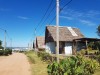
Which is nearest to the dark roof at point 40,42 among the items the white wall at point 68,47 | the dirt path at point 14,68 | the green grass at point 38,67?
the white wall at point 68,47

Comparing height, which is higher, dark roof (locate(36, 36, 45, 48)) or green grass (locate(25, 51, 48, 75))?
dark roof (locate(36, 36, 45, 48))

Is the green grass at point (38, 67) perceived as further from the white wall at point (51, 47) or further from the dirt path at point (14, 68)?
the white wall at point (51, 47)

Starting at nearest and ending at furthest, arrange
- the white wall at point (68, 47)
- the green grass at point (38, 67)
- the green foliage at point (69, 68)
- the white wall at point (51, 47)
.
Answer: the green foliage at point (69, 68), the green grass at point (38, 67), the white wall at point (68, 47), the white wall at point (51, 47)

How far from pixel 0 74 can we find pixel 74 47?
2544cm

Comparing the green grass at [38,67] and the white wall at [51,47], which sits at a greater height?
the white wall at [51,47]

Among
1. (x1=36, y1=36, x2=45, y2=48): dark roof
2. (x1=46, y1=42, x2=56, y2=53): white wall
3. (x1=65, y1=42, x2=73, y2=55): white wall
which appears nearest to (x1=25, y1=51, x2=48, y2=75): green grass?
(x1=65, y1=42, x2=73, y2=55): white wall

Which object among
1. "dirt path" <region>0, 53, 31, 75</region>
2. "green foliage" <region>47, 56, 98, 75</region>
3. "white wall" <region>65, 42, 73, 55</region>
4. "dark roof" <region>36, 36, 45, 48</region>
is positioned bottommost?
"dirt path" <region>0, 53, 31, 75</region>

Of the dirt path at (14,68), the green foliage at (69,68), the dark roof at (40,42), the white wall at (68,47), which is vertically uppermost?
the dark roof at (40,42)

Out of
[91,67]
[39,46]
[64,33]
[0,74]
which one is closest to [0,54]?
[64,33]

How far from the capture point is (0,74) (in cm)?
1577

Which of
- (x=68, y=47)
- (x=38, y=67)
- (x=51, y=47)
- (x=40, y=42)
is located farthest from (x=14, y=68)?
(x=40, y=42)

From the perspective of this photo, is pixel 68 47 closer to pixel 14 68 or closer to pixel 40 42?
pixel 14 68

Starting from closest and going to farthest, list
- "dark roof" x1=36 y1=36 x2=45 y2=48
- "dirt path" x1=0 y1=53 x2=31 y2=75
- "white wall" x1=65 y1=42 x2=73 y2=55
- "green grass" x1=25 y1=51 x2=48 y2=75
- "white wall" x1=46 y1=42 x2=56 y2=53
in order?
"green grass" x1=25 y1=51 x2=48 y2=75
"dirt path" x1=0 y1=53 x2=31 y2=75
"white wall" x1=65 y1=42 x2=73 y2=55
"white wall" x1=46 y1=42 x2=56 y2=53
"dark roof" x1=36 y1=36 x2=45 y2=48

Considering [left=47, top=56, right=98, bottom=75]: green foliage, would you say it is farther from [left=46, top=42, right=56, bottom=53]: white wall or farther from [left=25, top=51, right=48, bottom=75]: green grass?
[left=46, top=42, right=56, bottom=53]: white wall
